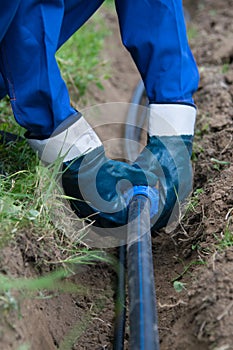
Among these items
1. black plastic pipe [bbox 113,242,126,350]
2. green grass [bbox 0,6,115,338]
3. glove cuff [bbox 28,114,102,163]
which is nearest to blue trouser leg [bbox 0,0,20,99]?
glove cuff [bbox 28,114,102,163]

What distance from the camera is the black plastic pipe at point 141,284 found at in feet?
4.69

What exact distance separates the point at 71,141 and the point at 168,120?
0.41 m

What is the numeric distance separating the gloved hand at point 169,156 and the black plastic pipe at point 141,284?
0.20 m

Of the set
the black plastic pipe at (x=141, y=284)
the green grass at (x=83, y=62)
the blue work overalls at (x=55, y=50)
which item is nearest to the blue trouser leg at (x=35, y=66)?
the blue work overalls at (x=55, y=50)

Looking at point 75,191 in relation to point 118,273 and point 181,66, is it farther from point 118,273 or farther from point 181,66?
point 181,66

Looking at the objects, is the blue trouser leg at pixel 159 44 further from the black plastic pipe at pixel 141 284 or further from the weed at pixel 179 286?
the weed at pixel 179 286

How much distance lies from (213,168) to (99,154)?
0.61 meters

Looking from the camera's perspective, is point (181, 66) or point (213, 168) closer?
point (181, 66)

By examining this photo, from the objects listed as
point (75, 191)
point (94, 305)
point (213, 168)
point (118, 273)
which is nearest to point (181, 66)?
point (213, 168)

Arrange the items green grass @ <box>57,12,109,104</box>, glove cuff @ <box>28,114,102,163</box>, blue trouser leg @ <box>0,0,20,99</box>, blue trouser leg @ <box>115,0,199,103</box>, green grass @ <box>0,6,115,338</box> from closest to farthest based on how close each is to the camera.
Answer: green grass @ <box>0,6,115,338</box>, blue trouser leg @ <box>0,0,20,99</box>, glove cuff @ <box>28,114,102,163</box>, blue trouser leg @ <box>115,0,199,103</box>, green grass @ <box>57,12,109,104</box>

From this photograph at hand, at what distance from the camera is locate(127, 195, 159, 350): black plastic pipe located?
1.43 meters

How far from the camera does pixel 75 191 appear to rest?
205cm

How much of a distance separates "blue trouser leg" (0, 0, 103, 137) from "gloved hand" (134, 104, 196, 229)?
373mm

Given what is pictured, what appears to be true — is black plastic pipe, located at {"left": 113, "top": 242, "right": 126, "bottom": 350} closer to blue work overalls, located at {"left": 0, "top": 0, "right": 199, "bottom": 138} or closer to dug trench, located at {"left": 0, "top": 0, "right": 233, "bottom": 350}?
dug trench, located at {"left": 0, "top": 0, "right": 233, "bottom": 350}
